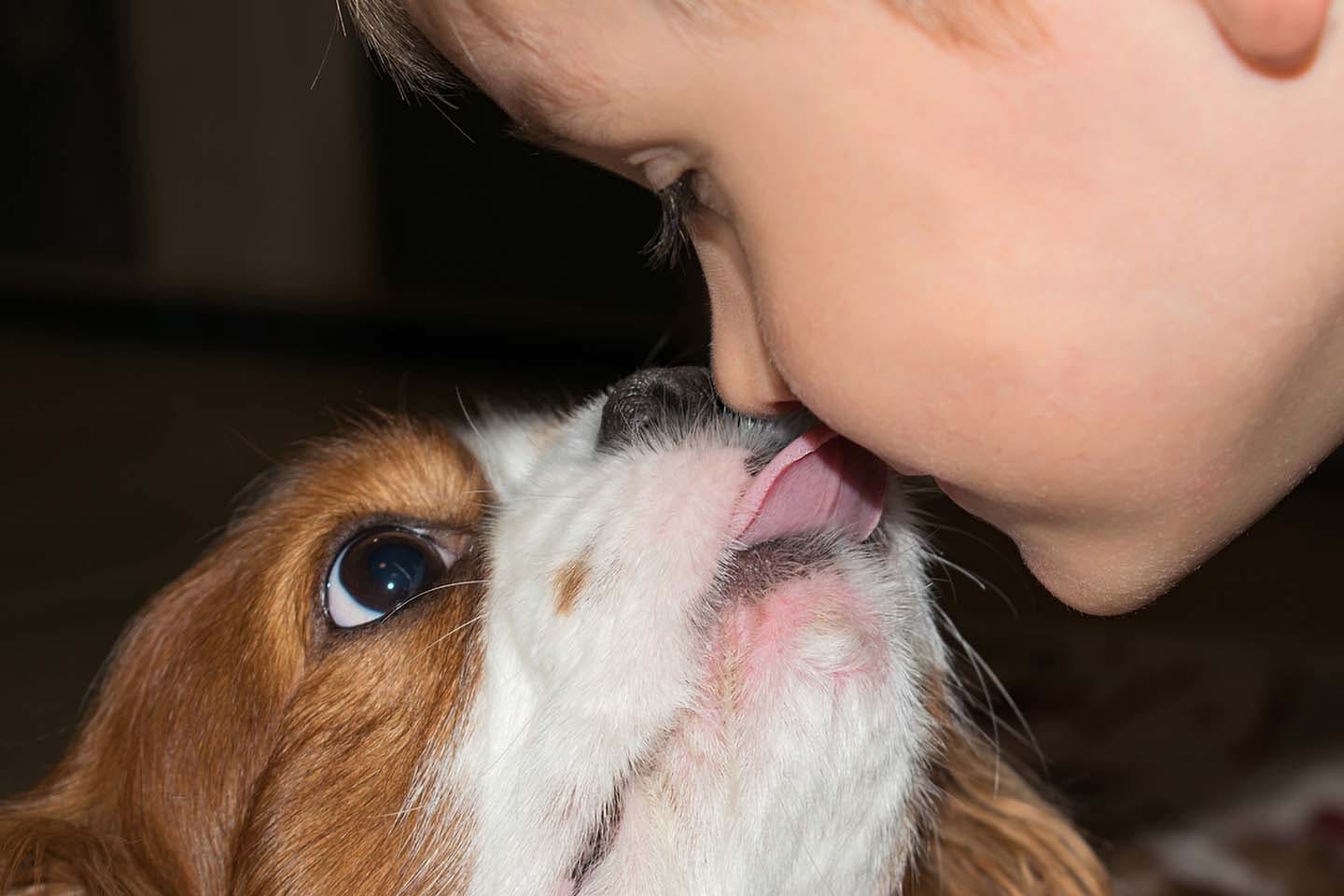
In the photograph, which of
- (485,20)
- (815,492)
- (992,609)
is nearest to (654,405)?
(815,492)

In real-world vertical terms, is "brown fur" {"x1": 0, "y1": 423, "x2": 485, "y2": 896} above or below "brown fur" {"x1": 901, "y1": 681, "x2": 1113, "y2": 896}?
above

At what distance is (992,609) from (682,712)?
2.20 m

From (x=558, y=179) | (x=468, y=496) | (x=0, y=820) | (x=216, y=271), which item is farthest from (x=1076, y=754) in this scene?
(x=216, y=271)

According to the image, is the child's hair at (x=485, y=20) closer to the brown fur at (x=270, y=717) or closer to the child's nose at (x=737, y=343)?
the child's nose at (x=737, y=343)

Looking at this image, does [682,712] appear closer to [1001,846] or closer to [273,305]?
[1001,846]

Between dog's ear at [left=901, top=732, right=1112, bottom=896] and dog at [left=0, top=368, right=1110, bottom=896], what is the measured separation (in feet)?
0.29

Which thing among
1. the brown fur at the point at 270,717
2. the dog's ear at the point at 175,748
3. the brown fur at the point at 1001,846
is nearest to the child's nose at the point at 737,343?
the brown fur at the point at 270,717

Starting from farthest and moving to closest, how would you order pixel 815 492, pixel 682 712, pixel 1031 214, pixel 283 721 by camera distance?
pixel 283 721 → pixel 815 492 → pixel 682 712 → pixel 1031 214

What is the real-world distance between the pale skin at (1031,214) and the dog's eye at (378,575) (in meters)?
0.52

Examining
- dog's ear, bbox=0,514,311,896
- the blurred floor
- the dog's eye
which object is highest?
the dog's eye

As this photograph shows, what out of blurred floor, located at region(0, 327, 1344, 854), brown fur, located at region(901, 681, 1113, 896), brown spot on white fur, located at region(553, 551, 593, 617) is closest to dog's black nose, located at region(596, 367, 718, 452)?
brown spot on white fur, located at region(553, 551, 593, 617)

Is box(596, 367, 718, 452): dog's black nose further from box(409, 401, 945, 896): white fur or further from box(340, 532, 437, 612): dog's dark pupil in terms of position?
box(340, 532, 437, 612): dog's dark pupil

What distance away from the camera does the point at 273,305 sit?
5891 mm

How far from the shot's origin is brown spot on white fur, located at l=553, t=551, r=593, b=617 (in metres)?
1.14
